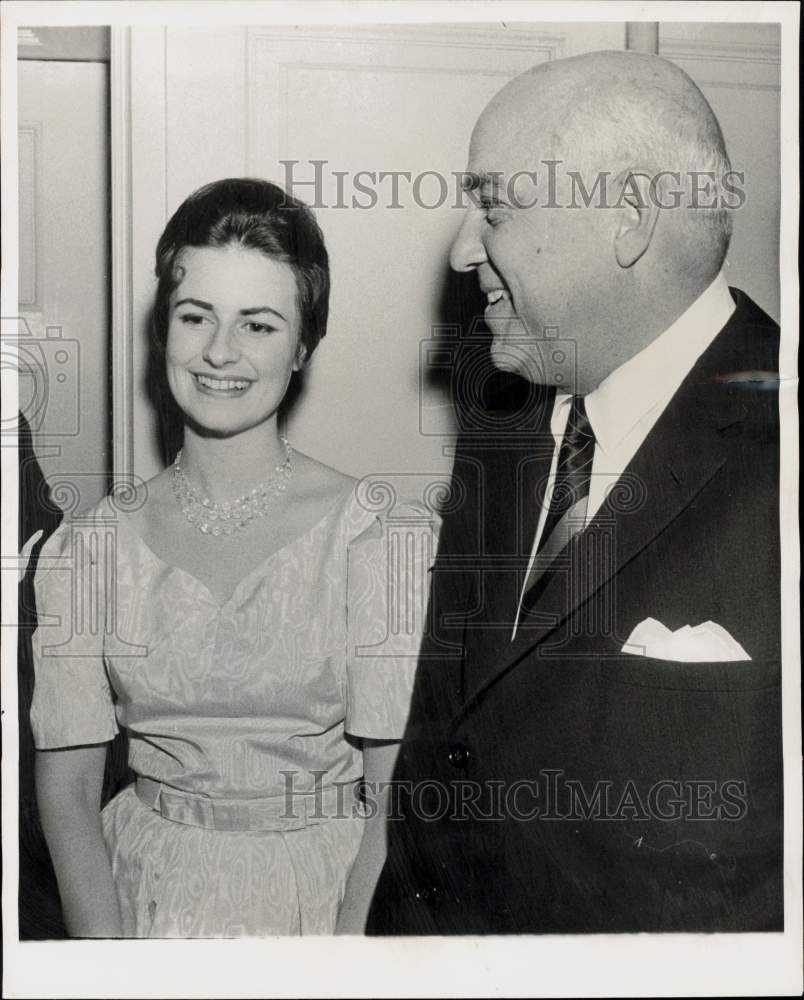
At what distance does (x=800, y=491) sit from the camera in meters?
1.52

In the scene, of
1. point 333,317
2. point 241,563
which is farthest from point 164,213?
point 241,563

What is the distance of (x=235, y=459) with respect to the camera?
4.82ft

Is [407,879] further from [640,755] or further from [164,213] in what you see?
[164,213]

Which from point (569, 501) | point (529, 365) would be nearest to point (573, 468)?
point (569, 501)

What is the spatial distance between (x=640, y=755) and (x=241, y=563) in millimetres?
578

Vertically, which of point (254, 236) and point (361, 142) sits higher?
point (361, 142)

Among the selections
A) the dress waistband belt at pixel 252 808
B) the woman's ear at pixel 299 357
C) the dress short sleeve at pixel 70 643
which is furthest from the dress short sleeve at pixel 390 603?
the dress short sleeve at pixel 70 643

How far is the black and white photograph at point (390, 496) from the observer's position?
4.75 feet

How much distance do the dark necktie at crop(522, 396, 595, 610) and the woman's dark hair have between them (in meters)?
0.35

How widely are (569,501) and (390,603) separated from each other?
27 centimetres

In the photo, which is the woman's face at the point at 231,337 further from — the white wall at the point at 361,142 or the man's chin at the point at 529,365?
the man's chin at the point at 529,365

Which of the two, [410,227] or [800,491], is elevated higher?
[410,227]

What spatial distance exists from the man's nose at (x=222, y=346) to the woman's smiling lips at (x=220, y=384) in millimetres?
20

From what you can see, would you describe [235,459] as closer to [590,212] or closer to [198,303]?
[198,303]
